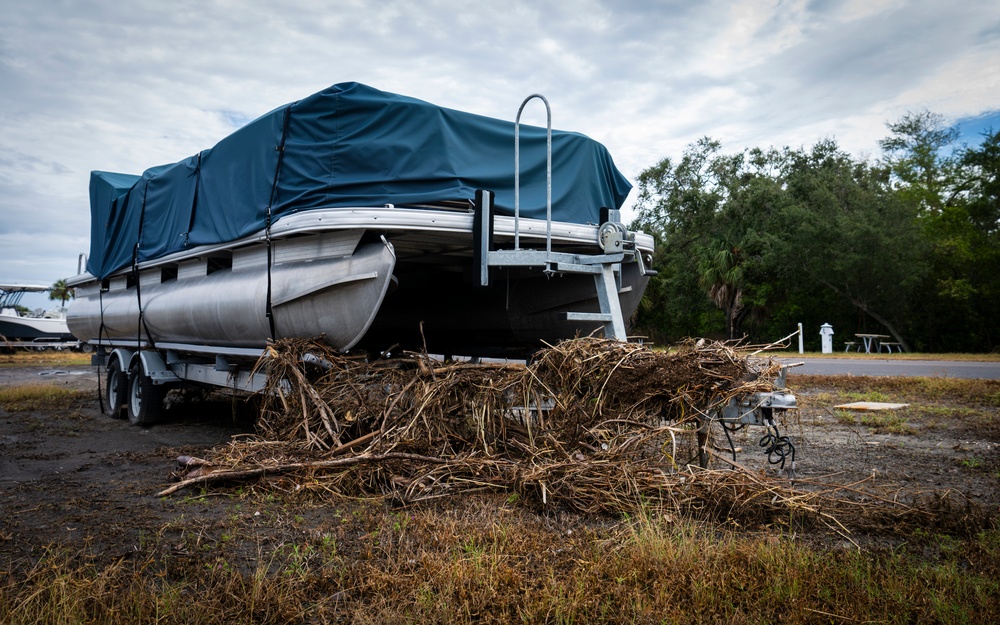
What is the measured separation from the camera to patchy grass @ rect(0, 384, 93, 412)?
1071 cm

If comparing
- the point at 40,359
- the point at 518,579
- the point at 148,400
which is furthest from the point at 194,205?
the point at 40,359

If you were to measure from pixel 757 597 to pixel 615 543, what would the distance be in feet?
2.50

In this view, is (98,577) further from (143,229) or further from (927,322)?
(927,322)

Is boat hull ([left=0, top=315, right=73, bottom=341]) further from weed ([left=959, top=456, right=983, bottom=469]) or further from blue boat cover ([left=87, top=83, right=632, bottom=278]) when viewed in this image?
weed ([left=959, top=456, right=983, bottom=469])

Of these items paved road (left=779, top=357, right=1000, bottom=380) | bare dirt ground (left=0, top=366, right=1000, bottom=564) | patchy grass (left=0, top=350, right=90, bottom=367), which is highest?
patchy grass (left=0, top=350, right=90, bottom=367)

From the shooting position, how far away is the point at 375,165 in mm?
5980

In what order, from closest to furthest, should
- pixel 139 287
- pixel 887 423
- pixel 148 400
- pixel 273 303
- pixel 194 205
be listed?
1. pixel 273 303
2. pixel 887 423
3. pixel 194 205
4. pixel 148 400
5. pixel 139 287

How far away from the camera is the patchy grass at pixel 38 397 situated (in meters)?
10.7

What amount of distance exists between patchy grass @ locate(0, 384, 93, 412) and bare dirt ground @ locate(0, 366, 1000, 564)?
299mm

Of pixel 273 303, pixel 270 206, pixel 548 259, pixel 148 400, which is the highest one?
pixel 270 206

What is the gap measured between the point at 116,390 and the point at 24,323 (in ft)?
81.1

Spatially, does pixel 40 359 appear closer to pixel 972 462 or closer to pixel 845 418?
pixel 845 418

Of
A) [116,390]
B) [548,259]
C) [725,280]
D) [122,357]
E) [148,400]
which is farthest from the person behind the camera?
[725,280]

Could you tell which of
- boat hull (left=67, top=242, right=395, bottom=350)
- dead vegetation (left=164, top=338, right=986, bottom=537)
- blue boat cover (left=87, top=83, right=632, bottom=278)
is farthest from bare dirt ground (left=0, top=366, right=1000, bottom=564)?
blue boat cover (left=87, top=83, right=632, bottom=278)
